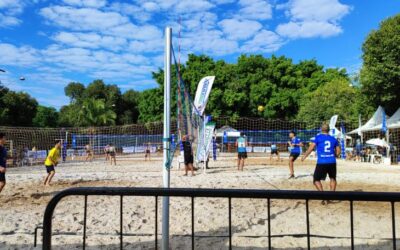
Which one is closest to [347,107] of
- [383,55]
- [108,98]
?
[383,55]

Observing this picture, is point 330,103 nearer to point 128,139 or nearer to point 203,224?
point 128,139

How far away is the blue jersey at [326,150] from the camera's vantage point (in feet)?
27.3

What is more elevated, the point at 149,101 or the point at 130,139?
the point at 149,101

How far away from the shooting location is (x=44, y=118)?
52.8 m

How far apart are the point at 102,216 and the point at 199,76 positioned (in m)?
38.3

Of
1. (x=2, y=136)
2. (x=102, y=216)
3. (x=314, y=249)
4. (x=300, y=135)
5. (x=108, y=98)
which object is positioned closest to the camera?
(x=314, y=249)

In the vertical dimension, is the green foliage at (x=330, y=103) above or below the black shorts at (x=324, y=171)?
above

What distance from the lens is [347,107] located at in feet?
120

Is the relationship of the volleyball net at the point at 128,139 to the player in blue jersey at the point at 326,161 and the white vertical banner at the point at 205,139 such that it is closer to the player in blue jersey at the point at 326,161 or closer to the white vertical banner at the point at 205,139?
the white vertical banner at the point at 205,139

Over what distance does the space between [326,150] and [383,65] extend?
1624 centimetres

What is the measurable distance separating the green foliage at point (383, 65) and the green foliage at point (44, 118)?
4038cm

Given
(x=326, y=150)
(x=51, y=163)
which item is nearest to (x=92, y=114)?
(x=51, y=163)

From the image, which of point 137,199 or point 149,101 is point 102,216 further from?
point 149,101

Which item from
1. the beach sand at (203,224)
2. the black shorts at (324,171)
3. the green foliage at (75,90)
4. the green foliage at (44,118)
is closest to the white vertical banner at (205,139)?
the beach sand at (203,224)
